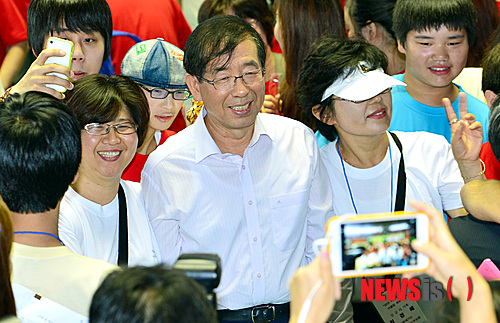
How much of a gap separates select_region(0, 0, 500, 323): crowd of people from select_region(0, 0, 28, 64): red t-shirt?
98 cm

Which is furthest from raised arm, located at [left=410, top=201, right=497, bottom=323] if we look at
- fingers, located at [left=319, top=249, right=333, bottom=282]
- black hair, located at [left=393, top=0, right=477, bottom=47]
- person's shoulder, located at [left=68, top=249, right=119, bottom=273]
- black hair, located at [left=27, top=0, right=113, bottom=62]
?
black hair, located at [left=27, top=0, right=113, bottom=62]

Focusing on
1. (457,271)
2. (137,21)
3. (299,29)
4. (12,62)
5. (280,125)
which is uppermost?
(137,21)

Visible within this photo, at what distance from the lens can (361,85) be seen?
8.52 feet

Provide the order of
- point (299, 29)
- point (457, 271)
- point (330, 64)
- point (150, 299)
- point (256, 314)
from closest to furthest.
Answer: point (150, 299), point (457, 271), point (256, 314), point (330, 64), point (299, 29)

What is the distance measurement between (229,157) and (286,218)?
32 cm

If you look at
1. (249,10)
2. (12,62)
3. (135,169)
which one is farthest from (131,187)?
(249,10)

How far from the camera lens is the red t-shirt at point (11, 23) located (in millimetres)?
3760

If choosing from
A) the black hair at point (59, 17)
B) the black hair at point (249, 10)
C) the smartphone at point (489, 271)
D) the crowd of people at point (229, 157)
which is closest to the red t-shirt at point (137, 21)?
the black hair at point (249, 10)

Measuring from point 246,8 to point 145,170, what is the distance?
187 cm

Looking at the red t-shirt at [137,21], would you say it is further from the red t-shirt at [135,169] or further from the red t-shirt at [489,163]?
the red t-shirt at [489,163]

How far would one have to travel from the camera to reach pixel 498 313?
4.23 ft

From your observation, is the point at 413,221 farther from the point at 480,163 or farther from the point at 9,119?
the point at 480,163

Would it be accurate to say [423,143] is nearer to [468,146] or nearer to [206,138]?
[468,146]

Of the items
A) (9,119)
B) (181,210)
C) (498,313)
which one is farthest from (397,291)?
(9,119)
